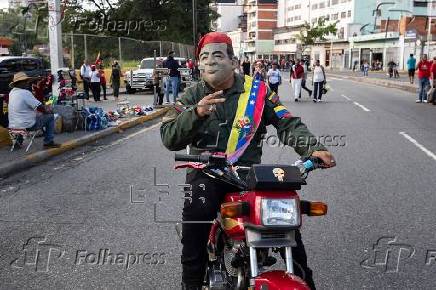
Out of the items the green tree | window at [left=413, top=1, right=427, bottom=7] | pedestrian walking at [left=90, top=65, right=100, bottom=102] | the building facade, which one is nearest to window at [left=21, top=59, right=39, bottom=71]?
pedestrian walking at [left=90, top=65, right=100, bottom=102]

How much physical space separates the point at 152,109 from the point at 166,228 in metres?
12.8

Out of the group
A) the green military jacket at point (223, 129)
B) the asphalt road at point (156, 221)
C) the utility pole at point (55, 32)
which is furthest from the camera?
the utility pole at point (55, 32)

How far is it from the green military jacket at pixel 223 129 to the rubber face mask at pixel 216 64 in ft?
0.36

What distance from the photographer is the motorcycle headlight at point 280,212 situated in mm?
2297

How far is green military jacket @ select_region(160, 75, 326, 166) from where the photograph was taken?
277 centimetres

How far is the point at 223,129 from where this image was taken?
2.93 metres

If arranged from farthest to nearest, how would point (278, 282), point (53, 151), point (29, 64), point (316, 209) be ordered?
point (29, 64) → point (53, 151) → point (316, 209) → point (278, 282)

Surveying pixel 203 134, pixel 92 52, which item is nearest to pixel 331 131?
pixel 203 134

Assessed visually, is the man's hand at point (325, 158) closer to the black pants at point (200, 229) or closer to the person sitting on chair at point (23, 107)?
the black pants at point (200, 229)

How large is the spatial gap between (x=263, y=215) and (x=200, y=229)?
66 centimetres

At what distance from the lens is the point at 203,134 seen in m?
2.93

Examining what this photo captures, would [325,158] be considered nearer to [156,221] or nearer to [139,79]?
[156,221]

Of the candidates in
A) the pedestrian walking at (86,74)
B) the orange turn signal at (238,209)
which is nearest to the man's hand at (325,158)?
the orange turn signal at (238,209)

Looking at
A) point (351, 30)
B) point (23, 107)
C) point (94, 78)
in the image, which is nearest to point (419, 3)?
point (351, 30)
